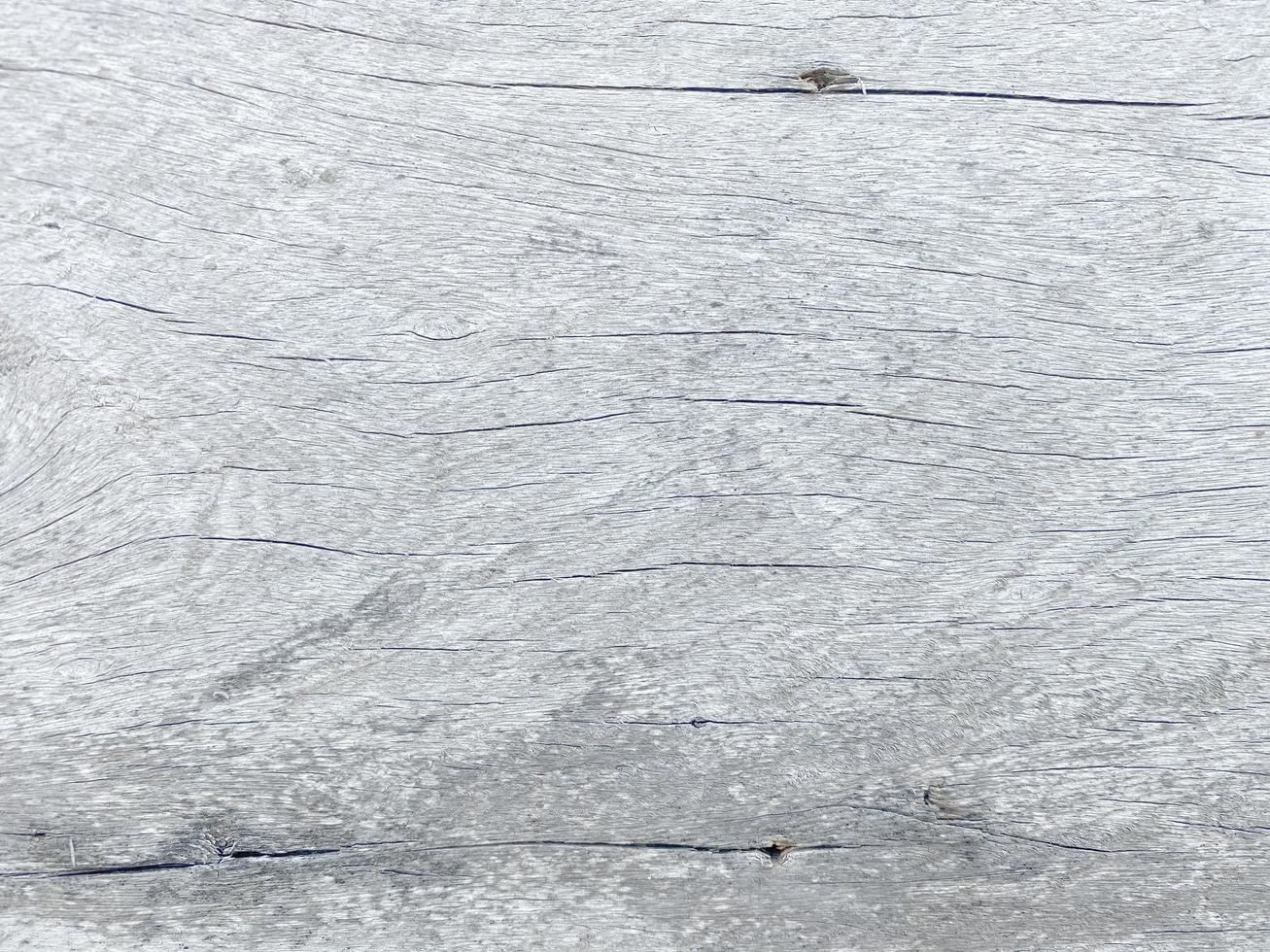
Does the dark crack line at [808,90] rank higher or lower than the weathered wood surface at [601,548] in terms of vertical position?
higher

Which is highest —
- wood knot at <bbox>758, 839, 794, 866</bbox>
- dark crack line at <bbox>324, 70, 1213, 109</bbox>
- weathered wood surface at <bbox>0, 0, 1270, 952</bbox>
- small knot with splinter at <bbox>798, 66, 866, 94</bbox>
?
small knot with splinter at <bbox>798, 66, 866, 94</bbox>

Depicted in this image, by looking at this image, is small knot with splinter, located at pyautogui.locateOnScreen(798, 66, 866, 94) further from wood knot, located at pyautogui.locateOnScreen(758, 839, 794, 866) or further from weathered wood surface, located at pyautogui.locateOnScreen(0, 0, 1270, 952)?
wood knot, located at pyautogui.locateOnScreen(758, 839, 794, 866)

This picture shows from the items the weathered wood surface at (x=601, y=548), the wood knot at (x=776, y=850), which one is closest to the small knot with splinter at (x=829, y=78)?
the weathered wood surface at (x=601, y=548)

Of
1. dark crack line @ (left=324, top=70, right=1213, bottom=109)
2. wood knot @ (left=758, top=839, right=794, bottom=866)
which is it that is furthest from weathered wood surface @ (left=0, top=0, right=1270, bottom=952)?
dark crack line @ (left=324, top=70, right=1213, bottom=109)

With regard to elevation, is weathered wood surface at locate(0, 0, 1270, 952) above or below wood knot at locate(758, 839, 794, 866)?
above

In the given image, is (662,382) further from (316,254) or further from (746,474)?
(316,254)

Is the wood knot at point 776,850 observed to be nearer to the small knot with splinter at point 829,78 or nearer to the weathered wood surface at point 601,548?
the weathered wood surface at point 601,548

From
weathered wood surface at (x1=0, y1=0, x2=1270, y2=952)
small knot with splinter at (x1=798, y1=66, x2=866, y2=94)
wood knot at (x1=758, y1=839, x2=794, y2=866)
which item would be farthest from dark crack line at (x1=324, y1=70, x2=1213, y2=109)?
wood knot at (x1=758, y1=839, x2=794, y2=866)
